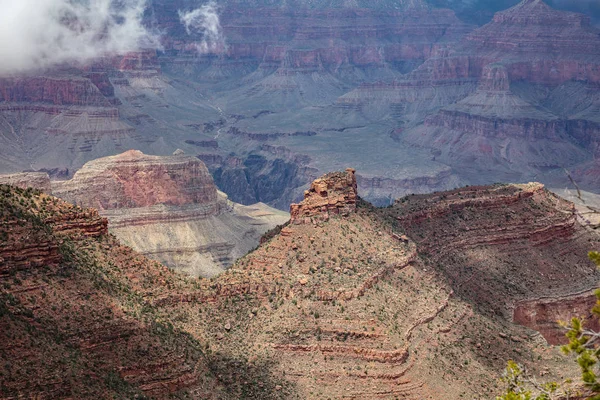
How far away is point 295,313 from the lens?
53.4 meters

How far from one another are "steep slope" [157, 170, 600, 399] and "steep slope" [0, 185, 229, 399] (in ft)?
14.1

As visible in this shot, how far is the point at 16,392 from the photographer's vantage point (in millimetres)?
37750

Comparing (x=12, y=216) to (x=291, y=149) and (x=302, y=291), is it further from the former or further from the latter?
(x=291, y=149)

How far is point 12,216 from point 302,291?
1554 centimetres

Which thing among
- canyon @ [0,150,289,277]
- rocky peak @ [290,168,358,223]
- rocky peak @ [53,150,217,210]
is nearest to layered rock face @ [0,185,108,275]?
rocky peak @ [290,168,358,223]

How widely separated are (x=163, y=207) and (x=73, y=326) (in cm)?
7388

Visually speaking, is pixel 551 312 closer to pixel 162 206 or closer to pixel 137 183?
pixel 162 206

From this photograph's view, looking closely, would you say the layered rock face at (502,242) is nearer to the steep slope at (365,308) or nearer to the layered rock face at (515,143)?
the steep slope at (365,308)

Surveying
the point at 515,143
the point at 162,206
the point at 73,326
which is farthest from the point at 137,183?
A: the point at 515,143

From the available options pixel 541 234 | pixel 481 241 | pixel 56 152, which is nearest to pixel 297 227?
pixel 481 241

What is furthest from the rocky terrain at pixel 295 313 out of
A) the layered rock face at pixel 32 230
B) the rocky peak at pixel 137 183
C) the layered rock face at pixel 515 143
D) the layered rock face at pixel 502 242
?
the layered rock face at pixel 515 143

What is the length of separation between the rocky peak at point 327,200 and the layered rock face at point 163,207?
159 feet

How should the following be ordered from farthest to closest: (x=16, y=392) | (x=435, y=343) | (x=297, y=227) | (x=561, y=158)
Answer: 1. (x=561, y=158)
2. (x=297, y=227)
3. (x=435, y=343)
4. (x=16, y=392)

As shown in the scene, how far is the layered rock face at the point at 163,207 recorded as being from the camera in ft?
368
